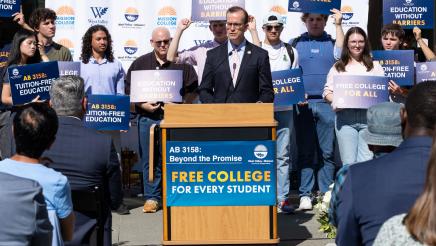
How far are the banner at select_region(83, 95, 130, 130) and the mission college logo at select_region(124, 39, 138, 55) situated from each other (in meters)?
1.52

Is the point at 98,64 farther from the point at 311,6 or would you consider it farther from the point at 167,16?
the point at 311,6

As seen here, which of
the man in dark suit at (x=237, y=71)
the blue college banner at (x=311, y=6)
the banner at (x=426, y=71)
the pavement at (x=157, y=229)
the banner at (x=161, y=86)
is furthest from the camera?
the blue college banner at (x=311, y=6)

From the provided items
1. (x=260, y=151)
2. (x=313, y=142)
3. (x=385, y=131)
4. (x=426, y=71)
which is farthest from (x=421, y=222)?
(x=313, y=142)

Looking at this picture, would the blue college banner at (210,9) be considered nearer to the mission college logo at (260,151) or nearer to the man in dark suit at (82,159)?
the mission college logo at (260,151)

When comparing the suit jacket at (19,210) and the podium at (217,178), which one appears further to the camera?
the podium at (217,178)

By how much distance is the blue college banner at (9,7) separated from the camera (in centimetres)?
1027

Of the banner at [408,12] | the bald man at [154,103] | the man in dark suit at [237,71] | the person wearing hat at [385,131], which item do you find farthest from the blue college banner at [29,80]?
the person wearing hat at [385,131]

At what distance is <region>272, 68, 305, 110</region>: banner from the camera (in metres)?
9.37

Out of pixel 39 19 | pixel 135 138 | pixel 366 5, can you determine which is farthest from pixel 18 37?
pixel 366 5

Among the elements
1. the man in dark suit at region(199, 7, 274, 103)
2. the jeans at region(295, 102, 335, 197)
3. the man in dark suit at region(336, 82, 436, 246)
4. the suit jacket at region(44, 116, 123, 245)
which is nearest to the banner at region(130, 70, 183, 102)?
the man in dark suit at region(199, 7, 274, 103)

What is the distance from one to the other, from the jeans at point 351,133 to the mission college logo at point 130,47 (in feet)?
10.1

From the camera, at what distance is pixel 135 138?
37.0ft

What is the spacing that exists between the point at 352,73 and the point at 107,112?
269cm

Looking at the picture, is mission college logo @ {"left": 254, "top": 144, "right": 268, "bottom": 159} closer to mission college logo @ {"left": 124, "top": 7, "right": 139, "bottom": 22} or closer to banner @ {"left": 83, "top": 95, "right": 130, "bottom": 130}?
banner @ {"left": 83, "top": 95, "right": 130, "bottom": 130}
